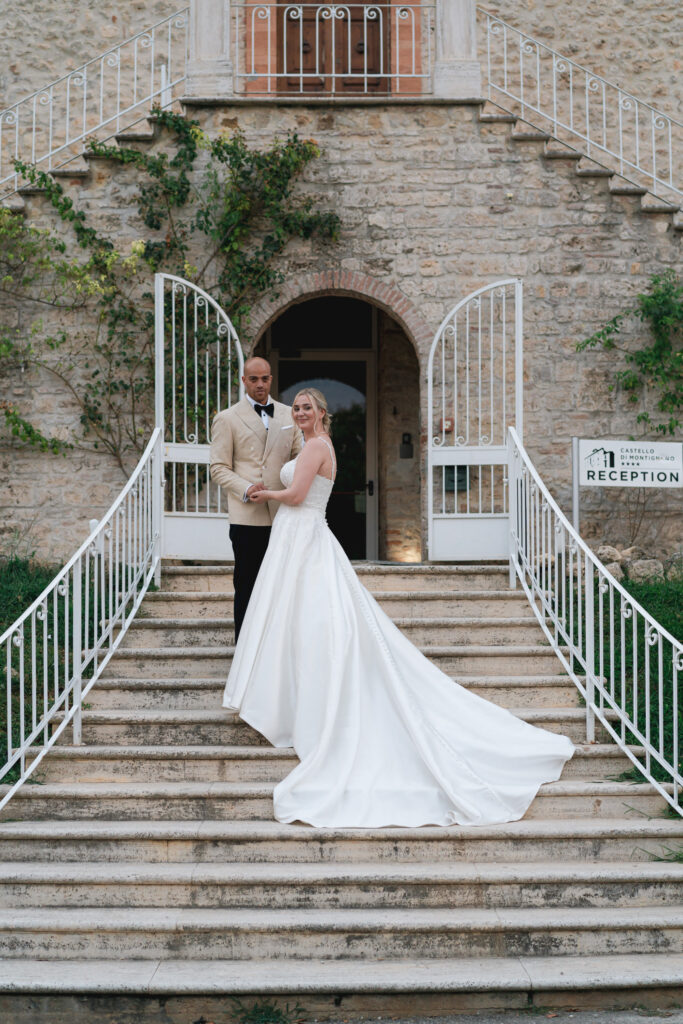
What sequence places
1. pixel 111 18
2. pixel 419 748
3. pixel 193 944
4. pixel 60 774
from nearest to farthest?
1. pixel 193 944
2. pixel 419 748
3. pixel 60 774
4. pixel 111 18

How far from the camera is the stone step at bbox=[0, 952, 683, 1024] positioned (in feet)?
12.6

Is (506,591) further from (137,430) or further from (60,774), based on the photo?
(137,430)

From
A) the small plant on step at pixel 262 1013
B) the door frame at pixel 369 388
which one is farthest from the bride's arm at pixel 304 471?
Result: the door frame at pixel 369 388

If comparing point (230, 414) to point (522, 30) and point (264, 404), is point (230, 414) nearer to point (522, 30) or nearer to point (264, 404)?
point (264, 404)

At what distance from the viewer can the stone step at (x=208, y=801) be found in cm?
486

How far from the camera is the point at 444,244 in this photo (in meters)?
9.07

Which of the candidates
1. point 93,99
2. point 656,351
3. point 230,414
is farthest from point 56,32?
point 230,414

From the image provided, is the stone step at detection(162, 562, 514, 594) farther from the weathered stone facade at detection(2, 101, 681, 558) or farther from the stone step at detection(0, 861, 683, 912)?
the stone step at detection(0, 861, 683, 912)

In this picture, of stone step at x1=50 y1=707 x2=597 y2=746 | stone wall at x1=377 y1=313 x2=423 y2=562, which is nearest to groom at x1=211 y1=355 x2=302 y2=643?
stone step at x1=50 y1=707 x2=597 y2=746

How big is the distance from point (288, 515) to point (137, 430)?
415 cm

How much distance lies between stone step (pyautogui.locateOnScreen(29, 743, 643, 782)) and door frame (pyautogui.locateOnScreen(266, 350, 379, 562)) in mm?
6031

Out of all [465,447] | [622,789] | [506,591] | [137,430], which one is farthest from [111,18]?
[622,789]

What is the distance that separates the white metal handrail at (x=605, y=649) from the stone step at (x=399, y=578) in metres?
0.18

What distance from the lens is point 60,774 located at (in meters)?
5.20
